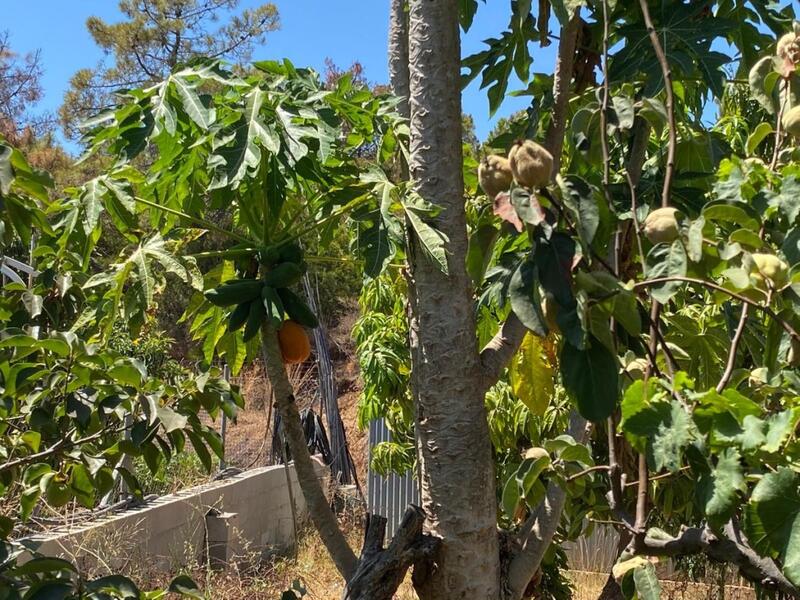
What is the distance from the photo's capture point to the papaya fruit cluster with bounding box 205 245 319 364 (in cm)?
157

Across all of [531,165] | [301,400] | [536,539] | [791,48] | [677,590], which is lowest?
[677,590]

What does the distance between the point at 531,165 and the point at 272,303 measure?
859 mm

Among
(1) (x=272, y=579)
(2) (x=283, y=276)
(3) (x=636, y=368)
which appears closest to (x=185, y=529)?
(1) (x=272, y=579)

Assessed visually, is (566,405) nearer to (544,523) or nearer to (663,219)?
(544,523)

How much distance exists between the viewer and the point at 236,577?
16.9 ft

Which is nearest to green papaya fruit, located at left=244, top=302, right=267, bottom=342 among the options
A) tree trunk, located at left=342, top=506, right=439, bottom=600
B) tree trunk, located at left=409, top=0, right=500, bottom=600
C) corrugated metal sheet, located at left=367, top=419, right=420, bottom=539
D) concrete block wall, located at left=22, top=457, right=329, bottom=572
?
tree trunk, located at left=409, top=0, right=500, bottom=600

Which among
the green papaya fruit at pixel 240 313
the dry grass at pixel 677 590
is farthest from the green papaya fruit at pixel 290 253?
the dry grass at pixel 677 590

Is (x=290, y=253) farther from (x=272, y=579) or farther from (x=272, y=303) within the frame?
(x=272, y=579)

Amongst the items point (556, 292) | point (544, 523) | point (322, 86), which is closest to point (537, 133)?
point (322, 86)

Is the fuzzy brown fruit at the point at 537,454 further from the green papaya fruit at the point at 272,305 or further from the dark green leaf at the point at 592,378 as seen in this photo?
the green papaya fruit at the point at 272,305

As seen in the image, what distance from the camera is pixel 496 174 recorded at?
85 cm

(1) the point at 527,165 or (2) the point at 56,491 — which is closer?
(1) the point at 527,165

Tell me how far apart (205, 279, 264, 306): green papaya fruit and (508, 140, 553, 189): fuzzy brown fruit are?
872 mm

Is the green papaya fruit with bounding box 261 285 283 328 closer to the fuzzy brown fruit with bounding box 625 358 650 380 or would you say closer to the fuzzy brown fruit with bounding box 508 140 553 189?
the fuzzy brown fruit with bounding box 625 358 650 380
